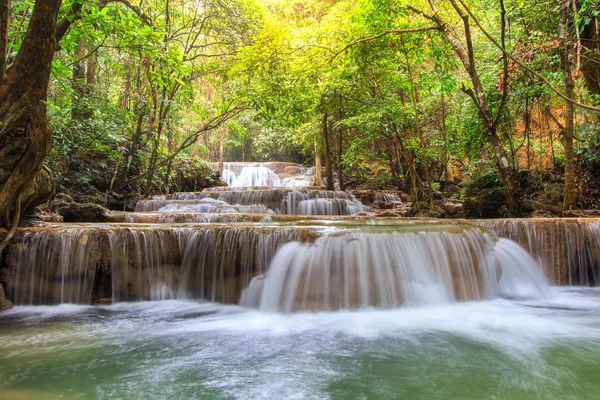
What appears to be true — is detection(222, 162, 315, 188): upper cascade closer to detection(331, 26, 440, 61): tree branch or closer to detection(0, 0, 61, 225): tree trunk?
detection(331, 26, 440, 61): tree branch

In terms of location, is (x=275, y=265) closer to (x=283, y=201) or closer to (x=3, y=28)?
(x=3, y=28)

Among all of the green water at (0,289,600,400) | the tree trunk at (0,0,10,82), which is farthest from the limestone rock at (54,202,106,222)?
the tree trunk at (0,0,10,82)

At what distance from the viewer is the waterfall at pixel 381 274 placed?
496 centimetres

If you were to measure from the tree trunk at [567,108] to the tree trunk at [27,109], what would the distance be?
8009mm

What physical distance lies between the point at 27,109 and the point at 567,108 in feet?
30.7

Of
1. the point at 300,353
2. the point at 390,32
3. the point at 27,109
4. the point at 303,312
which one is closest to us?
the point at 300,353

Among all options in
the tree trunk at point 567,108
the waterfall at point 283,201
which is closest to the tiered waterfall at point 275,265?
the tree trunk at point 567,108

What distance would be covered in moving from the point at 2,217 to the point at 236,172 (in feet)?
59.4

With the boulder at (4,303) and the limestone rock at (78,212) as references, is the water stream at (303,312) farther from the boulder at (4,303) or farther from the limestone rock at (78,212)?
the limestone rock at (78,212)

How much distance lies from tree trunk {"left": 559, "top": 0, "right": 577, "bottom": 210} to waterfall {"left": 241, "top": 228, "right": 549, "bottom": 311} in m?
2.97

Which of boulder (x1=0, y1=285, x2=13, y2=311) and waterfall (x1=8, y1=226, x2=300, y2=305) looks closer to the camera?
boulder (x1=0, y1=285, x2=13, y2=311)

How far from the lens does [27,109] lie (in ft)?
14.2

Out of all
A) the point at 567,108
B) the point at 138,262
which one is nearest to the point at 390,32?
the point at 567,108

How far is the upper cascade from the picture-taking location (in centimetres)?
2169
